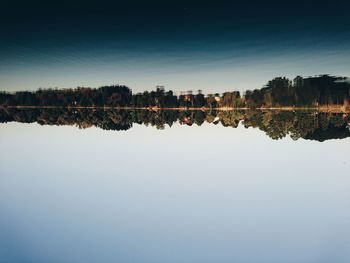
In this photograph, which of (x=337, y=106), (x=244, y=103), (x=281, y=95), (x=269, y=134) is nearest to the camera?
(x=269, y=134)

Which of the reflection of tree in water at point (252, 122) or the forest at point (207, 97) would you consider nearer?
the reflection of tree in water at point (252, 122)

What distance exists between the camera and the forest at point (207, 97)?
52281mm

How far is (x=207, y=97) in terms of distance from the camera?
6531 centimetres

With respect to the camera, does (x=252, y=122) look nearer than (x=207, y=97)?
Yes

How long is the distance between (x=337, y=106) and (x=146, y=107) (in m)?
40.7

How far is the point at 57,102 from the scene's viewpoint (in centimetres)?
6794

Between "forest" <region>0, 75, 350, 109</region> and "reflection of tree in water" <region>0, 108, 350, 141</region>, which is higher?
"forest" <region>0, 75, 350, 109</region>

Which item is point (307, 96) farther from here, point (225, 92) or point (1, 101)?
point (1, 101)

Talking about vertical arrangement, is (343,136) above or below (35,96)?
below

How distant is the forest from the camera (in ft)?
172

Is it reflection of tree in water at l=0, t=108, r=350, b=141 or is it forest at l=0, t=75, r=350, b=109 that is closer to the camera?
reflection of tree in water at l=0, t=108, r=350, b=141

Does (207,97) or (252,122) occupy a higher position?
(207,97)

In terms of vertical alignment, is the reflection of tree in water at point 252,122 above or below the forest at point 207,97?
below

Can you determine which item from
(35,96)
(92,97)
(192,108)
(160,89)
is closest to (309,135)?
(192,108)
